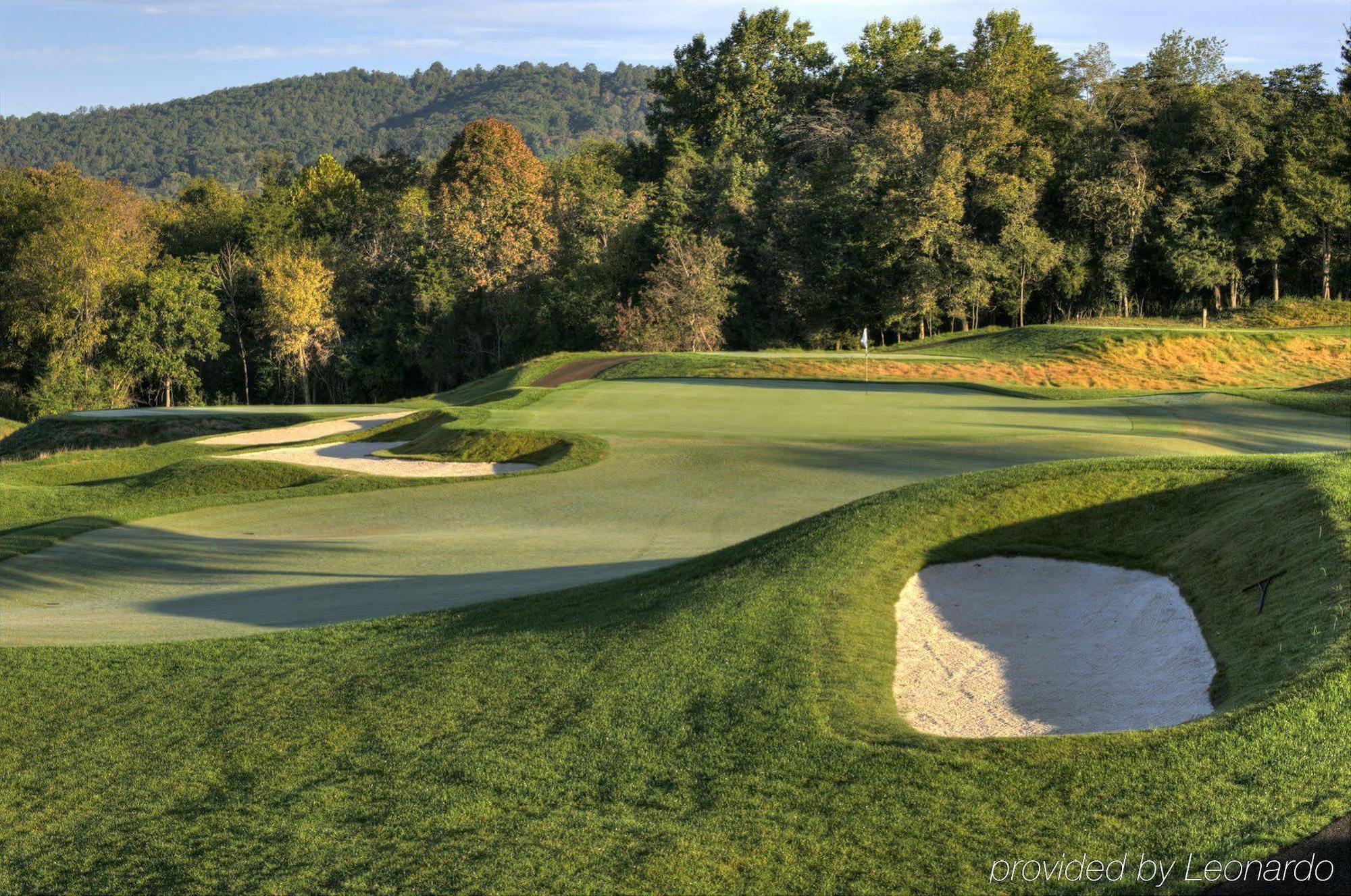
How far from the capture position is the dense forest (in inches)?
2092

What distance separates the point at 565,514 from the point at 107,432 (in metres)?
27.4

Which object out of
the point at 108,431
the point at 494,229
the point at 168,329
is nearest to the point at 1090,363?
the point at 108,431

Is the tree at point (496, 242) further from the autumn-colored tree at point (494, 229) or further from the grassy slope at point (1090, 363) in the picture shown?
the grassy slope at point (1090, 363)

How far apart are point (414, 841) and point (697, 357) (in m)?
32.6

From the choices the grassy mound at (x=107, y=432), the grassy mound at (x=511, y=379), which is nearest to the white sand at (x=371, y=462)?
the grassy mound at (x=511, y=379)

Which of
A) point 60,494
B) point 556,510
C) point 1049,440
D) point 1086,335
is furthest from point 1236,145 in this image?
point 60,494

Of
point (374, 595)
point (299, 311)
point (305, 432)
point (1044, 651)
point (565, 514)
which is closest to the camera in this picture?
point (1044, 651)

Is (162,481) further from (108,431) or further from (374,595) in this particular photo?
(108,431)

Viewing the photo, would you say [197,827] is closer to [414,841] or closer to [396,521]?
[414,841]

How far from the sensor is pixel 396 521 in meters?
16.9

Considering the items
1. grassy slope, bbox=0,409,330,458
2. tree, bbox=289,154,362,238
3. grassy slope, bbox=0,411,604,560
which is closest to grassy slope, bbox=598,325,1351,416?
grassy slope, bbox=0,411,604,560

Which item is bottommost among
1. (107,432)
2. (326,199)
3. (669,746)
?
(669,746)

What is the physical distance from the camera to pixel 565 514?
663 inches

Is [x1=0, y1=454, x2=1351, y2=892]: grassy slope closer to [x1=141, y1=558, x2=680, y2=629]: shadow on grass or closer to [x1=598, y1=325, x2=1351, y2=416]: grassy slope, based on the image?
[x1=141, y1=558, x2=680, y2=629]: shadow on grass
